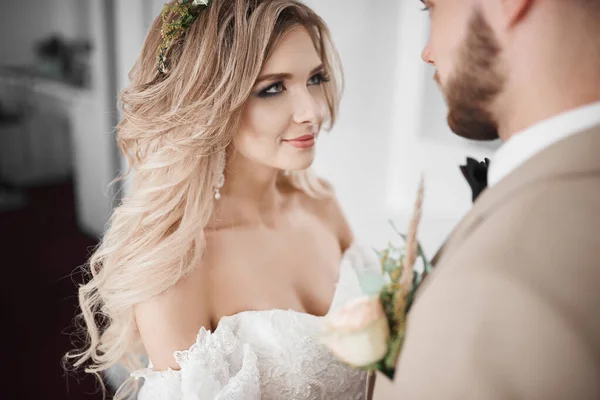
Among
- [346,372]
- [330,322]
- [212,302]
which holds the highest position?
[330,322]

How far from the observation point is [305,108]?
3.64ft

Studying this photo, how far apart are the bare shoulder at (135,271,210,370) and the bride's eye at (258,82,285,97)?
0.43 meters

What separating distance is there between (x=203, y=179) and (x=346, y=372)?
56 cm

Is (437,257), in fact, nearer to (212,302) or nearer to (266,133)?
(266,133)

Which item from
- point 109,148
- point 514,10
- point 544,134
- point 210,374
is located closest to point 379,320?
point 544,134

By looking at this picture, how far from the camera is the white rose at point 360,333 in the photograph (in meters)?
0.68

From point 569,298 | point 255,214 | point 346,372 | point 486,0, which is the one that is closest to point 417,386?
point 569,298

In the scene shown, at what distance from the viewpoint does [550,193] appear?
61 centimetres

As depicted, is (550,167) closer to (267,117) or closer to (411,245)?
(411,245)

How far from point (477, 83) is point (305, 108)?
1.55 ft

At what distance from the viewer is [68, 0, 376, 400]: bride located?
1.07m

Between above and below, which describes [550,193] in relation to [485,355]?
above

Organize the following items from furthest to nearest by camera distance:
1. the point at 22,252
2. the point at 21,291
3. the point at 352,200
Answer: the point at 22,252 < the point at 21,291 < the point at 352,200

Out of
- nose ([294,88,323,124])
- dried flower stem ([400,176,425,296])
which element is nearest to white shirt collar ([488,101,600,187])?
dried flower stem ([400,176,425,296])
